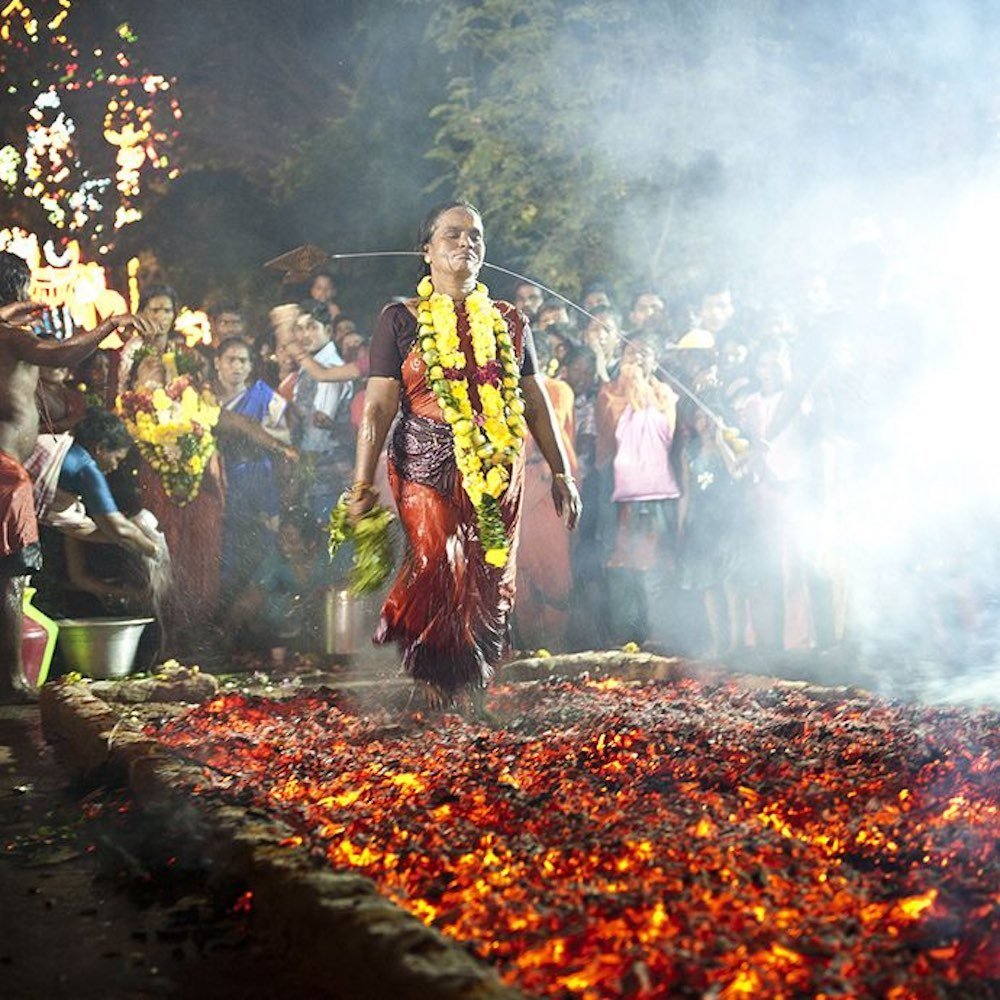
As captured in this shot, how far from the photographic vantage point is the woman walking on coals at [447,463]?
7289mm

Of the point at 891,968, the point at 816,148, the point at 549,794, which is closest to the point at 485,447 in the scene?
the point at 549,794

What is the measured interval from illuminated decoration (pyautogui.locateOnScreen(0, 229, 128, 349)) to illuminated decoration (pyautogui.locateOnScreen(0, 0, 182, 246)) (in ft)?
1.95

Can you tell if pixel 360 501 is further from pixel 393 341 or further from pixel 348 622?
pixel 348 622

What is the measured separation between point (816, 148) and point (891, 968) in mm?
12271

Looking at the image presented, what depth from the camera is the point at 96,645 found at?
9.89 meters

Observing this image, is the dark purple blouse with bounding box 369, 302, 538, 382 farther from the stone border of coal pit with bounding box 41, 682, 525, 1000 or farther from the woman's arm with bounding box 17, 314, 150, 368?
the woman's arm with bounding box 17, 314, 150, 368

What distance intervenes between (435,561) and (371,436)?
2.34 feet

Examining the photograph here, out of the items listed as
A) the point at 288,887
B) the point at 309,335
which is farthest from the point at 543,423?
the point at 309,335

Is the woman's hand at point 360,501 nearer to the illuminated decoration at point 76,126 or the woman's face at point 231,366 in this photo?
the woman's face at point 231,366

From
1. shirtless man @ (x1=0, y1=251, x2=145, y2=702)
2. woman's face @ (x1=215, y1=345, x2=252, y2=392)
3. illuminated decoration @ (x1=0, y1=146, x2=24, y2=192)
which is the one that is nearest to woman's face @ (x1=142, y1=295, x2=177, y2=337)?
woman's face @ (x1=215, y1=345, x2=252, y2=392)

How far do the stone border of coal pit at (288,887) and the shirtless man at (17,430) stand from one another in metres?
1.41

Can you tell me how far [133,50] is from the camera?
14.1 metres

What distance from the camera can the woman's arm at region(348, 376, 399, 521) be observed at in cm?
724

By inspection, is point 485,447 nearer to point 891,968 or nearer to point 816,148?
point 891,968
